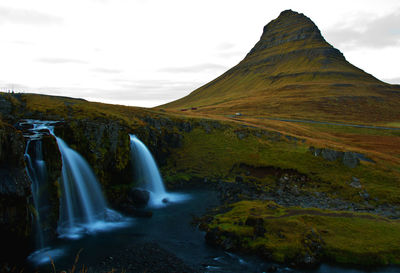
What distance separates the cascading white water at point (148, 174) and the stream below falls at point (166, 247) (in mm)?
6994

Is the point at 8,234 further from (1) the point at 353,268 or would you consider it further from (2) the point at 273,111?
(2) the point at 273,111

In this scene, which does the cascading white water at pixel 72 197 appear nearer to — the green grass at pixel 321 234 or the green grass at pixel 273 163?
the green grass at pixel 321 234

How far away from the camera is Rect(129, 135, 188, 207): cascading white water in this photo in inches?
1754

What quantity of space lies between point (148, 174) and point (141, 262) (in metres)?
24.9

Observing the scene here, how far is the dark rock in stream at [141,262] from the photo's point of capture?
2325cm

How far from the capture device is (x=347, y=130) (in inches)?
4466

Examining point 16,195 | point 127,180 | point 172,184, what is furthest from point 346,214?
A: point 16,195

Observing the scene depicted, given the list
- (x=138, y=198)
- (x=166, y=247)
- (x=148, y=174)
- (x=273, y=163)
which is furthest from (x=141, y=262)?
(x=273, y=163)

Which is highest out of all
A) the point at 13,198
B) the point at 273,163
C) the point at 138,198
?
the point at 13,198

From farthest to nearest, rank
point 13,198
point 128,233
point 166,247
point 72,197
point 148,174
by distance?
point 148,174, point 72,197, point 128,233, point 166,247, point 13,198

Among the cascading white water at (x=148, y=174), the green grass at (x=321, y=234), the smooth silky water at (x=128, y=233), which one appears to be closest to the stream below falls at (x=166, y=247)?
the smooth silky water at (x=128, y=233)

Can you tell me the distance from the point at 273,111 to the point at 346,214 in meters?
127

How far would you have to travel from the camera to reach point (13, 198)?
23703 millimetres

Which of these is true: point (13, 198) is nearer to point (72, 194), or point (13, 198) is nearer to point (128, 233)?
point (72, 194)
